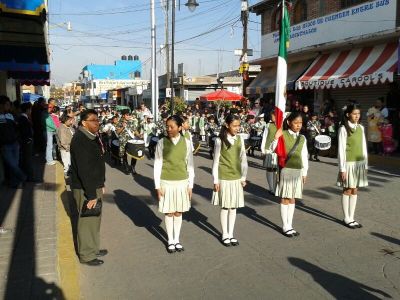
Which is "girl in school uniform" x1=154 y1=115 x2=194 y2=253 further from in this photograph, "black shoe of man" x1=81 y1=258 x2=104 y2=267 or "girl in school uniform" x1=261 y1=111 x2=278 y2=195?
"girl in school uniform" x1=261 y1=111 x2=278 y2=195

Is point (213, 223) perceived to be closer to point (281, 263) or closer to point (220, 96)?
point (281, 263)

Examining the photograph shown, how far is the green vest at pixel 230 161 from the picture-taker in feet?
18.7

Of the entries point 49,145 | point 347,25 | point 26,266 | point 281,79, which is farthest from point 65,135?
point 347,25

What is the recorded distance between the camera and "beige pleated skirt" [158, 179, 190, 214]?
542 centimetres

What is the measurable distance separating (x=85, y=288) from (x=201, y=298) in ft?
3.99

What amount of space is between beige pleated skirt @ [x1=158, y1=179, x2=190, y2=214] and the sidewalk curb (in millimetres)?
1188

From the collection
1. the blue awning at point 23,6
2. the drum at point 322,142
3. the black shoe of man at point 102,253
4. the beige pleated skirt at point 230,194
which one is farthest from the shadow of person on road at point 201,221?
the drum at point 322,142

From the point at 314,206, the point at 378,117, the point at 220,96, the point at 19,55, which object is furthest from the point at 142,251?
the point at 220,96

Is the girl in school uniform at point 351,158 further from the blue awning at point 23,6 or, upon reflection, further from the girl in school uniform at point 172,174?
the blue awning at point 23,6

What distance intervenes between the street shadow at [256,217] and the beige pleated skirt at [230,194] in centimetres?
105

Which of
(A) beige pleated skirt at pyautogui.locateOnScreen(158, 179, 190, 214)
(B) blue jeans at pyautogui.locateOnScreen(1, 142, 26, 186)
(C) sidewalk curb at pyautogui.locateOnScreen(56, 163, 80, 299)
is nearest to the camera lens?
(C) sidewalk curb at pyautogui.locateOnScreen(56, 163, 80, 299)

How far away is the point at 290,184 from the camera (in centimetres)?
610

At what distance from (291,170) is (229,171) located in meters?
0.99

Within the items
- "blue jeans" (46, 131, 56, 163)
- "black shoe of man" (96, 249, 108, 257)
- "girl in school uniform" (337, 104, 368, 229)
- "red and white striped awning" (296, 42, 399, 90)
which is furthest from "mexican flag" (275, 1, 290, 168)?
"red and white striped awning" (296, 42, 399, 90)
